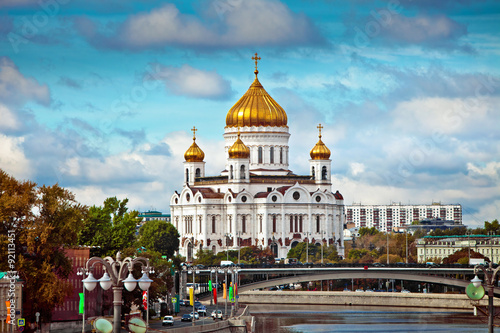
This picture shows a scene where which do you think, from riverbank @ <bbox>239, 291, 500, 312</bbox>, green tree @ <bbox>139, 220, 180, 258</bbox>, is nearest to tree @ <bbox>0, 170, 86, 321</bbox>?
riverbank @ <bbox>239, 291, 500, 312</bbox>

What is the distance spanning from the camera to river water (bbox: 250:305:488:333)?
267 ft

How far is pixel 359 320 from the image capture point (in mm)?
89750

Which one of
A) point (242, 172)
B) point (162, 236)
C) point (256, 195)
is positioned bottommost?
point (162, 236)

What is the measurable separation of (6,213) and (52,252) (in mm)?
2959

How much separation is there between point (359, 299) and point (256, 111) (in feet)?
141

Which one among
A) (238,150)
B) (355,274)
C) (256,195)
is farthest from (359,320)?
(256,195)

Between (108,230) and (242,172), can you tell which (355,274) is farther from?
(242,172)

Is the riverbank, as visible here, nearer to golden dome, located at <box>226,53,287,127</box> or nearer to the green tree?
the green tree

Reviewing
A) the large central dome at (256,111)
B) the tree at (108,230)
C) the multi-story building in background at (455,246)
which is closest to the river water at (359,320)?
the tree at (108,230)

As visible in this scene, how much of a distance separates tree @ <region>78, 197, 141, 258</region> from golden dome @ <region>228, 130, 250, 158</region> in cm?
5449

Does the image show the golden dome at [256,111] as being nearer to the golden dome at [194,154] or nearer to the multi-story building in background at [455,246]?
the golden dome at [194,154]

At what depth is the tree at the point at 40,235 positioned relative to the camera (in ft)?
186

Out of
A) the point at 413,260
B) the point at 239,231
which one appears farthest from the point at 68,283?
the point at 413,260

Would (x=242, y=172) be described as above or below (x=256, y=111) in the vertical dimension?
below
